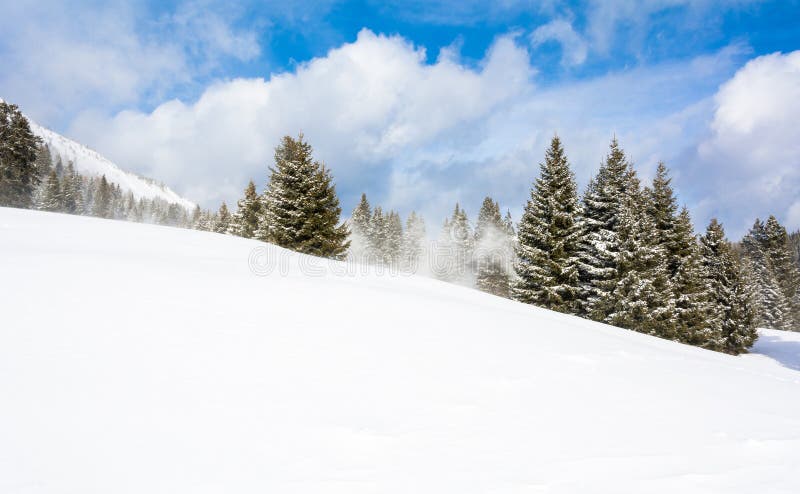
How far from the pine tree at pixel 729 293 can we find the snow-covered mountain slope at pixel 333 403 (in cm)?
2468

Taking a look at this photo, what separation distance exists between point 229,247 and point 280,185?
1051cm

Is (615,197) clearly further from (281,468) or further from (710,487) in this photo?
(281,468)

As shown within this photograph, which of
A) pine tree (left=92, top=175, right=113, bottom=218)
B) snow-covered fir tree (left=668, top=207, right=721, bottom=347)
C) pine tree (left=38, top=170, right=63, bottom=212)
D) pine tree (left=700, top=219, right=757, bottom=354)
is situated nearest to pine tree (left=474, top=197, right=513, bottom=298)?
pine tree (left=700, top=219, right=757, bottom=354)

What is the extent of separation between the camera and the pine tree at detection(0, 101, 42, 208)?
3847 centimetres

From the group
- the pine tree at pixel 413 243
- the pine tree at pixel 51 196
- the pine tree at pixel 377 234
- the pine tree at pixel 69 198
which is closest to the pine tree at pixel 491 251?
the pine tree at pixel 413 243

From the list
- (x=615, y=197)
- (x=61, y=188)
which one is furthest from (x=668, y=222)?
(x=61, y=188)

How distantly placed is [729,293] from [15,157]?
213 ft

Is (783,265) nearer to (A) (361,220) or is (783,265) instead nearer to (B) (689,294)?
(B) (689,294)

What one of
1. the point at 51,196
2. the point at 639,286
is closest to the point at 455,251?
the point at 639,286

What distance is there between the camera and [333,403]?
365cm

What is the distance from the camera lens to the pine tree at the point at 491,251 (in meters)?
46.7

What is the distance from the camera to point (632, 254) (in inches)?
739

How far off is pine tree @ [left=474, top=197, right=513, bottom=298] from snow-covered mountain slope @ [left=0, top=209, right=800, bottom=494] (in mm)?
38504

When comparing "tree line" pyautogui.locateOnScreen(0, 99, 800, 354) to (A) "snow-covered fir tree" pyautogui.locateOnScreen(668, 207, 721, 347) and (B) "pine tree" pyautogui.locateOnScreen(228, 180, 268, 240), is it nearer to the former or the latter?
(A) "snow-covered fir tree" pyautogui.locateOnScreen(668, 207, 721, 347)
